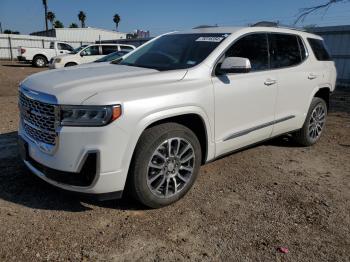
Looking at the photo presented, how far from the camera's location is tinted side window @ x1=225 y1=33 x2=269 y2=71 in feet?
13.6

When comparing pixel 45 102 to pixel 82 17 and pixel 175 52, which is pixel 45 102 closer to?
pixel 175 52

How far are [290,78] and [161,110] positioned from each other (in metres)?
2.37

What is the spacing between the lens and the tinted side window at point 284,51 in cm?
468

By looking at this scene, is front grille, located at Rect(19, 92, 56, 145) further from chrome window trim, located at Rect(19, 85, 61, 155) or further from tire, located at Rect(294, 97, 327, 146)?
tire, located at Rect(294, 97, 327, 146)

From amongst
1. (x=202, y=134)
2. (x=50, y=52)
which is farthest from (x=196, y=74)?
(x=50, y=52)

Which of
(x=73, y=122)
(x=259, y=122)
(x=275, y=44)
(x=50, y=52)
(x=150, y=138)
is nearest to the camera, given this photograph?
(x=73, y=122)

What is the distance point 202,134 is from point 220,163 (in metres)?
1.17

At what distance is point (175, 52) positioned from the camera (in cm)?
430

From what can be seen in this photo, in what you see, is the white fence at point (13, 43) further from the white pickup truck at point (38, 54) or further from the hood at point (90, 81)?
the hood at point (90, 81)

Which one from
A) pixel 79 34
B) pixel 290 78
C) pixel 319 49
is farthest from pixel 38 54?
pixel 79 34

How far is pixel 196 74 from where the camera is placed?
364 cm

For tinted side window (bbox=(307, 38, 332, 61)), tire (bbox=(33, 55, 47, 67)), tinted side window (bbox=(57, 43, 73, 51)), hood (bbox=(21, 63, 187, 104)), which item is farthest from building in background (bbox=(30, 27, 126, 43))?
hood (bbox=(21, 63, 187, 104))

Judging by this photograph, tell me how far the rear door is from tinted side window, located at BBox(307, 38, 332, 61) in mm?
311

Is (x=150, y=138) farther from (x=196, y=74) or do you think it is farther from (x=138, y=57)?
(x=138, y=57)
